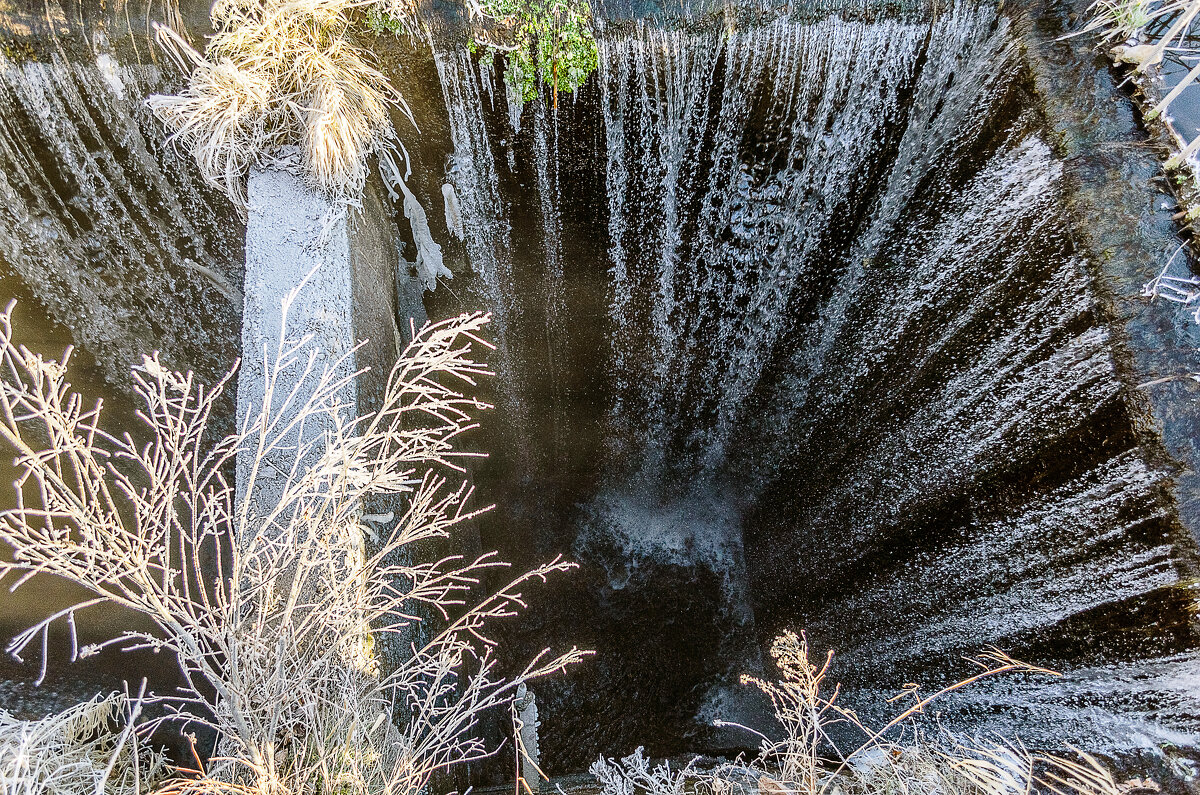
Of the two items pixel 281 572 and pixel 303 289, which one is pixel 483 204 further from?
pixel 281 572

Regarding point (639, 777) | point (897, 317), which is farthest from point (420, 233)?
point (639, 777)

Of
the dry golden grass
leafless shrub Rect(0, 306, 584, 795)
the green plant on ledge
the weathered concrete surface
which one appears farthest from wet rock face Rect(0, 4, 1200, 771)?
leafless shrub Rect(0, 306, 584, 795)

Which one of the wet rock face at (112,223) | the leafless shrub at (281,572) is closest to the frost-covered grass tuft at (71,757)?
Answer: the leafless shrub at (281,572)

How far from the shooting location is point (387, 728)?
2.47 metres

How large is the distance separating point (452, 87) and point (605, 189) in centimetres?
96

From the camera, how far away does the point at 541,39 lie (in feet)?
8.83

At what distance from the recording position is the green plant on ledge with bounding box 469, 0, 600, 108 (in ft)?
8.71

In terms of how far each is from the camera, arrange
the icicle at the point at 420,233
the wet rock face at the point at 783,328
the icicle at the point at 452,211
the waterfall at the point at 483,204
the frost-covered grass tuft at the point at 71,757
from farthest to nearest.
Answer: the icicle at the point at 452,211, the icicle at the point at 420,233, the waterfall at the point at 483,204, the wet rock face at the point at 783,328, the frost-covered grass tuft at the point at 71,757

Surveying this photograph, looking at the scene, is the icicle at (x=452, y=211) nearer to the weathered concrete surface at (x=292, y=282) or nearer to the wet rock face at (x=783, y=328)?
the wet rock face at (x=783, y=328)

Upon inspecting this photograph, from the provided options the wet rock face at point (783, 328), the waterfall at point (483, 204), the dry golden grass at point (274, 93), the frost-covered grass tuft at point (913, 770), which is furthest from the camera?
the waterfall at point (483, 204)

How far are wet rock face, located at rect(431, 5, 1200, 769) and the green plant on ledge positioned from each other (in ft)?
0.39

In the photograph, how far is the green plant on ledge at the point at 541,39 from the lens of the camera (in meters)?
2.65

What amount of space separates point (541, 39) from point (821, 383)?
263 cm

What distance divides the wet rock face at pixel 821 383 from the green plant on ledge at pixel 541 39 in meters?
0.12
